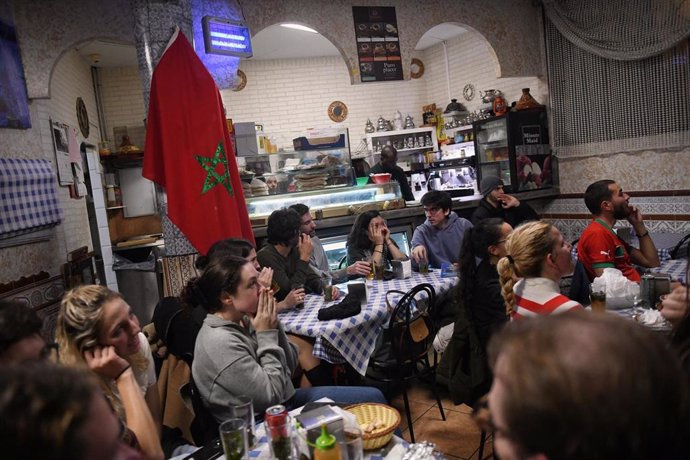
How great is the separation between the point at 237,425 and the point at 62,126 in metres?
5.42

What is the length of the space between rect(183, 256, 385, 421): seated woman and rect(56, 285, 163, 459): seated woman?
13.4 inches

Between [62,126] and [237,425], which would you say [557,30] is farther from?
[237,425]

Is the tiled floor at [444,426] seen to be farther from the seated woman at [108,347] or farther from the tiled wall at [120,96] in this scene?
the tiled wall at [120,96]

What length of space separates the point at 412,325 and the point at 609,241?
1601 mm

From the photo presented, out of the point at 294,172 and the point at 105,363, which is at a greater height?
the point at 294,172

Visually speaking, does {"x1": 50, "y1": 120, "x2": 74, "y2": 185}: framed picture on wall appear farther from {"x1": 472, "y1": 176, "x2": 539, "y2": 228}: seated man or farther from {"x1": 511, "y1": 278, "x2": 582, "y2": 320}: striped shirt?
{"x1": 511, "y1": 278, "x2": 582, "y2": 320}: striped shirt

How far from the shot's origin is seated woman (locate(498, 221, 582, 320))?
2.49 meters

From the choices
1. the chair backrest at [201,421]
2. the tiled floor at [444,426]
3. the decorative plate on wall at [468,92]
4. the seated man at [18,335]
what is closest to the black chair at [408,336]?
the tiled floor at [444,426]

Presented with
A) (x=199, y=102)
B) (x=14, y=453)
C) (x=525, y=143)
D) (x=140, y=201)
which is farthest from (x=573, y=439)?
(x=140, y=201)

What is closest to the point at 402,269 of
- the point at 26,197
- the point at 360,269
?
the point at 360,269

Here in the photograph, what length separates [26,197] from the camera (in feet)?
14.4

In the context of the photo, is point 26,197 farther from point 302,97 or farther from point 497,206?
point 302,97

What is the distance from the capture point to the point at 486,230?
3.20 m

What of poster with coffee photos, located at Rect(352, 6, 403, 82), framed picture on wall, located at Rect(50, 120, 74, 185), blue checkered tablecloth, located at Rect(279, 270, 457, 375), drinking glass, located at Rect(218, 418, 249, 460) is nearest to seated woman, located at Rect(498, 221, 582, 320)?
blue checkered tablecloth, located at Rect(279, 270, 457, 375)
